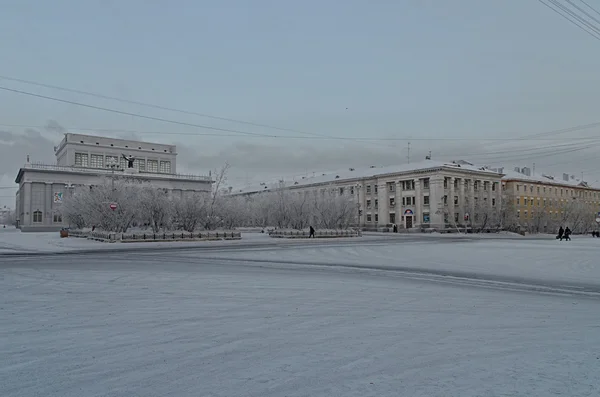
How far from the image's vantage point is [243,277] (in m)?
15.4

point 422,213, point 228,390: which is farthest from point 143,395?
point 422,213

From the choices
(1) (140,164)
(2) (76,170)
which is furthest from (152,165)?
(2) (76,170)

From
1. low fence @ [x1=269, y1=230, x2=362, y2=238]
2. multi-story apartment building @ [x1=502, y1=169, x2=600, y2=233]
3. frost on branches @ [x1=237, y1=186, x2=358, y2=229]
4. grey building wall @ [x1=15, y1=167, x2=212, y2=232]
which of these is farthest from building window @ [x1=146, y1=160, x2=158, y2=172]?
multi-story apartment building @ [x1=502, y1=169, x2=600, y2=233]

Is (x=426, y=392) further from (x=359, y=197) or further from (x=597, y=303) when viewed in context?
(x=359, y=197)

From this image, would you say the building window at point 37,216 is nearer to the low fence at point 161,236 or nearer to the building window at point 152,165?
the building window at point 152,165

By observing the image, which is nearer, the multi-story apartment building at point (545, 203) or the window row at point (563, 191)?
the multi-story apartment building at point (545, 203)

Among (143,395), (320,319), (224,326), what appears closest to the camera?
(143,395)

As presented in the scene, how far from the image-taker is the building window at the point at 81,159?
95562mm

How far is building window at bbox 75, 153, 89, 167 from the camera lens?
314 feet

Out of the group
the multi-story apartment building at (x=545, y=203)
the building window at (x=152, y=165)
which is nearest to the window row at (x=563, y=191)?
the multi-story apartment building at (x=545, y=203)

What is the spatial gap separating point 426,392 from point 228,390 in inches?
87.9

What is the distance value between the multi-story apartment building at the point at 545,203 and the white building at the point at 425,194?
4796 mm

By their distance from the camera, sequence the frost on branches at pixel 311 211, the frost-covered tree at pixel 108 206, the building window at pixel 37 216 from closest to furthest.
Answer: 1. the frost-covered tree at pixel 108 206
2. the frost on branches at pixel 311 211
3. the building window at pixel 37 216

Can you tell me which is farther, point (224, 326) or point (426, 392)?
point (224, 326)
